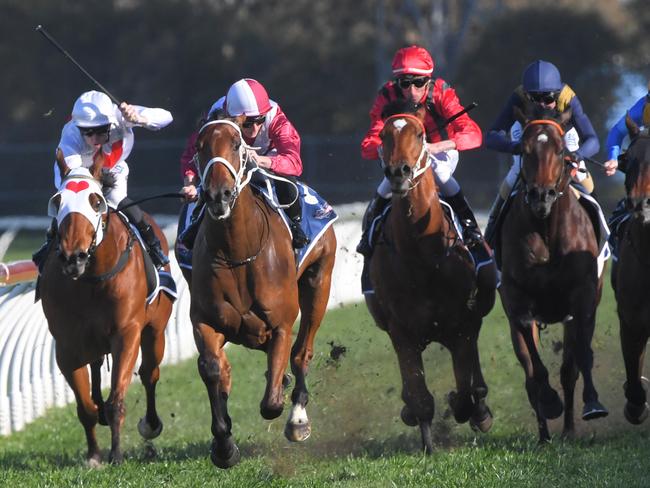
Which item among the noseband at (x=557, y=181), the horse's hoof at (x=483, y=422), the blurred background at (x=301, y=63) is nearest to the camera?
the noseband at (x=557, y=181)

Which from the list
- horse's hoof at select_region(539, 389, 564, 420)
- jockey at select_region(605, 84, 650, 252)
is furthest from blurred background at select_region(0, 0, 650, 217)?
horse's hoof at select_region(539, 389, 564, 420)

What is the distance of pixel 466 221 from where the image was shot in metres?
8.50

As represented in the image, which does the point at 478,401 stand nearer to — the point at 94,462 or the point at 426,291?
the point at 426,291

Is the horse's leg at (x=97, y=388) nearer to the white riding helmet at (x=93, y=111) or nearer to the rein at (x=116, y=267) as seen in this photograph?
the rein at (x=116, y=267)

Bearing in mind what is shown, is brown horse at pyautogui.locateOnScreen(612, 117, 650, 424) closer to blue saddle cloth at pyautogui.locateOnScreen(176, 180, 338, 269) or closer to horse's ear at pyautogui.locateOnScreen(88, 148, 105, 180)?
blue saddle cloth at pyautogui.locateOnScreen(176, 180, 338, 269)

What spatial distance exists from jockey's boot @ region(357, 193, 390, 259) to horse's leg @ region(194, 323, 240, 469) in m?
1.27

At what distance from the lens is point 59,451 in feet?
30.1

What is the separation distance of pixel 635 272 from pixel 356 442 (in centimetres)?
214

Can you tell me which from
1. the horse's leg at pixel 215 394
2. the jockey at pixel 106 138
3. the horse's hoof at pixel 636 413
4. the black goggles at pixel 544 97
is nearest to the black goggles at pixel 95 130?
the jockey at pixel 106 138

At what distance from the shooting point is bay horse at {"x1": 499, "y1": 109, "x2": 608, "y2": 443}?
26.4ft

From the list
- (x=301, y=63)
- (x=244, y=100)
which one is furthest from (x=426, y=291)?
(x=301, y=63)

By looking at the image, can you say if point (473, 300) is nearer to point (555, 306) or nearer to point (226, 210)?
point (555, 306)

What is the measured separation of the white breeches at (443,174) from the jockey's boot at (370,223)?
54 mm

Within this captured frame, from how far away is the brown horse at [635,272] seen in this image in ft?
24.5
